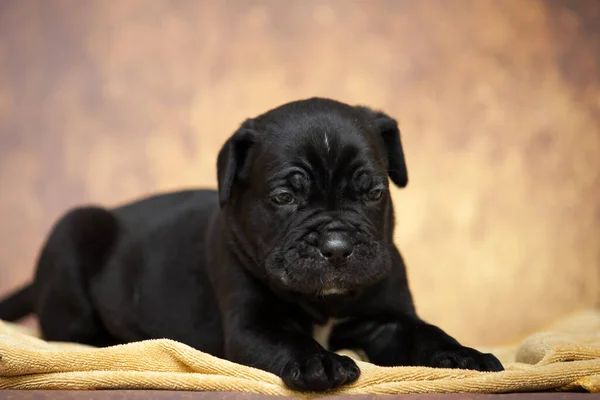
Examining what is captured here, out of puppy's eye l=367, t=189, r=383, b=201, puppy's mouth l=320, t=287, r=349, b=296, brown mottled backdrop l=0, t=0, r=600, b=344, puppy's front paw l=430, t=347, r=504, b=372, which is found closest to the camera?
puppy's front paw l=430, t=347, r=504, b=372

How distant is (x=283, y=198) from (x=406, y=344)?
2.13 feet

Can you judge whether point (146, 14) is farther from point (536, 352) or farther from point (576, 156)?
point (536, 352)

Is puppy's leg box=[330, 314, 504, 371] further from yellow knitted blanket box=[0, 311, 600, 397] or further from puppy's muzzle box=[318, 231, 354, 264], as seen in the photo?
puppy's muzzle box=[318, 231, 354, 264]

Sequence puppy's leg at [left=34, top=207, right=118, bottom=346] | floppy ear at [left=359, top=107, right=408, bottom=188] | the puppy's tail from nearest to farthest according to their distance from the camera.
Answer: floppy ear at [left=359, top=107, right=408, bottom=188] → puppy's leg at [left=34, top=207, right=118, bottom=346] → the puppy's tail

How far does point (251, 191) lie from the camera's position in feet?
9.98

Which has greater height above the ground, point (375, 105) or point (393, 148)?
point (375, 105)

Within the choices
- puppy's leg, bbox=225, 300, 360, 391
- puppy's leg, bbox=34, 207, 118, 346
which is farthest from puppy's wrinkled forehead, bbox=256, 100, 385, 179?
puppy's leg, bbox=34, 207, 118, 346

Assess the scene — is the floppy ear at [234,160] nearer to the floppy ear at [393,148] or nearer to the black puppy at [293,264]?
the black puppy at [293,264]

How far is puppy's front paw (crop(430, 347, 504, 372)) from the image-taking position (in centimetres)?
260

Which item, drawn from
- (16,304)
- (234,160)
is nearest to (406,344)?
(234,160)

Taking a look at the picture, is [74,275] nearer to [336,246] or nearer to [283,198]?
[283,198]

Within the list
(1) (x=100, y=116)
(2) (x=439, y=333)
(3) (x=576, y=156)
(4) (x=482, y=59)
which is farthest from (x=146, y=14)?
(2) (x=439, y=333)

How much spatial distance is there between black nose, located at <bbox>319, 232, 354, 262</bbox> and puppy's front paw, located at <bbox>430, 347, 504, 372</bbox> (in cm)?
43

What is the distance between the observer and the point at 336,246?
2.71 m
